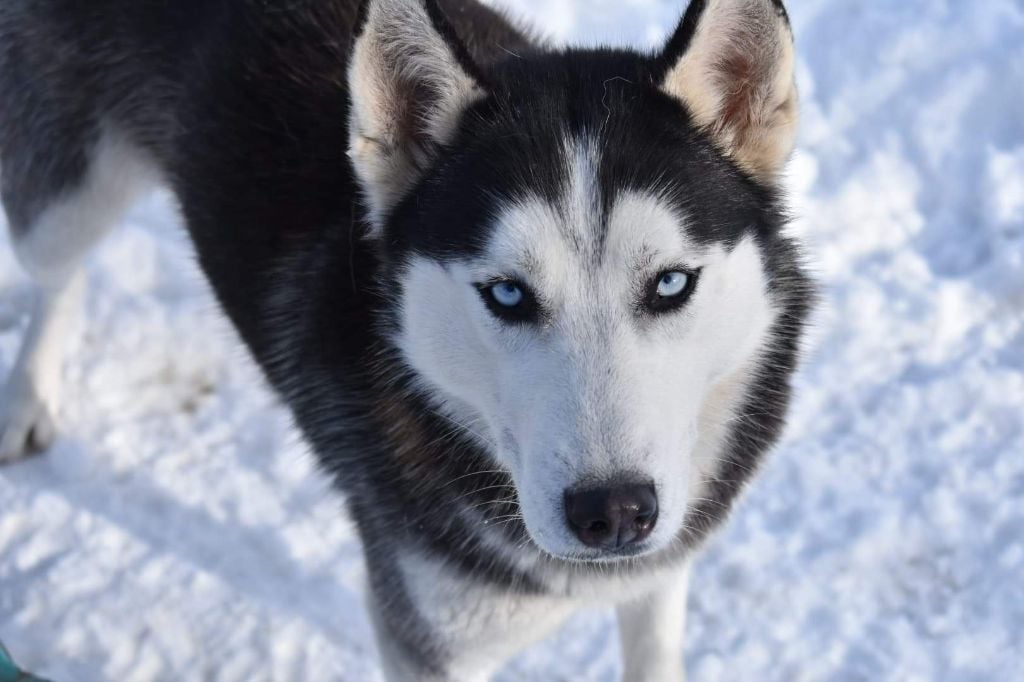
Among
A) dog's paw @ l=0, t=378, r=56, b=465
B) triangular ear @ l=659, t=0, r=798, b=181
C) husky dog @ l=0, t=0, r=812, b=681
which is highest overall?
triangular ear @ l=659, t=0, r=798, b=181

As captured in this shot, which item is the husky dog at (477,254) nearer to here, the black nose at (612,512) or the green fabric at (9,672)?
the black nose at (612,512)

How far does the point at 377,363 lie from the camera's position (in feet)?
7.20

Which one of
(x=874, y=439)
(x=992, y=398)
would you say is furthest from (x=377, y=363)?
(x=992, y=398)

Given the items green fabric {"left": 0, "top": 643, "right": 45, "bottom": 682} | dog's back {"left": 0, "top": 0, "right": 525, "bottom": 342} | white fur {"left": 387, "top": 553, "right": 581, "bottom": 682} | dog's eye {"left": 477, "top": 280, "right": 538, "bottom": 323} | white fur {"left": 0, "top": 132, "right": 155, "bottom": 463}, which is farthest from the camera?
white fur {"left": 0, "top": 132, "right": 155, "bottom": 463}

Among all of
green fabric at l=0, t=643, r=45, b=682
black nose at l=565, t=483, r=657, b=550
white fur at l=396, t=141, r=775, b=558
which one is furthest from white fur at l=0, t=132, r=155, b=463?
black nose at l=565, t=483, r=657, b=550

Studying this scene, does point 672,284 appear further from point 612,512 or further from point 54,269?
point 54,269

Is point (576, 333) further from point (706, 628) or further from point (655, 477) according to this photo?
point (706, 628)

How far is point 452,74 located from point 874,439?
205 centimetres

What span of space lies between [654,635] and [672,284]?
116 centimetres

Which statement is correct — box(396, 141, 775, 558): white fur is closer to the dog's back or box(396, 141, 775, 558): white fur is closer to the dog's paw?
the dog's back

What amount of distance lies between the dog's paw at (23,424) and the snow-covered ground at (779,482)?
0.21 ft

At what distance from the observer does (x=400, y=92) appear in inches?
76.1

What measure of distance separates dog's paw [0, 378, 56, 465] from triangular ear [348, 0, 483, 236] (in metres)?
1.97

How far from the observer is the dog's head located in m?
1.68
